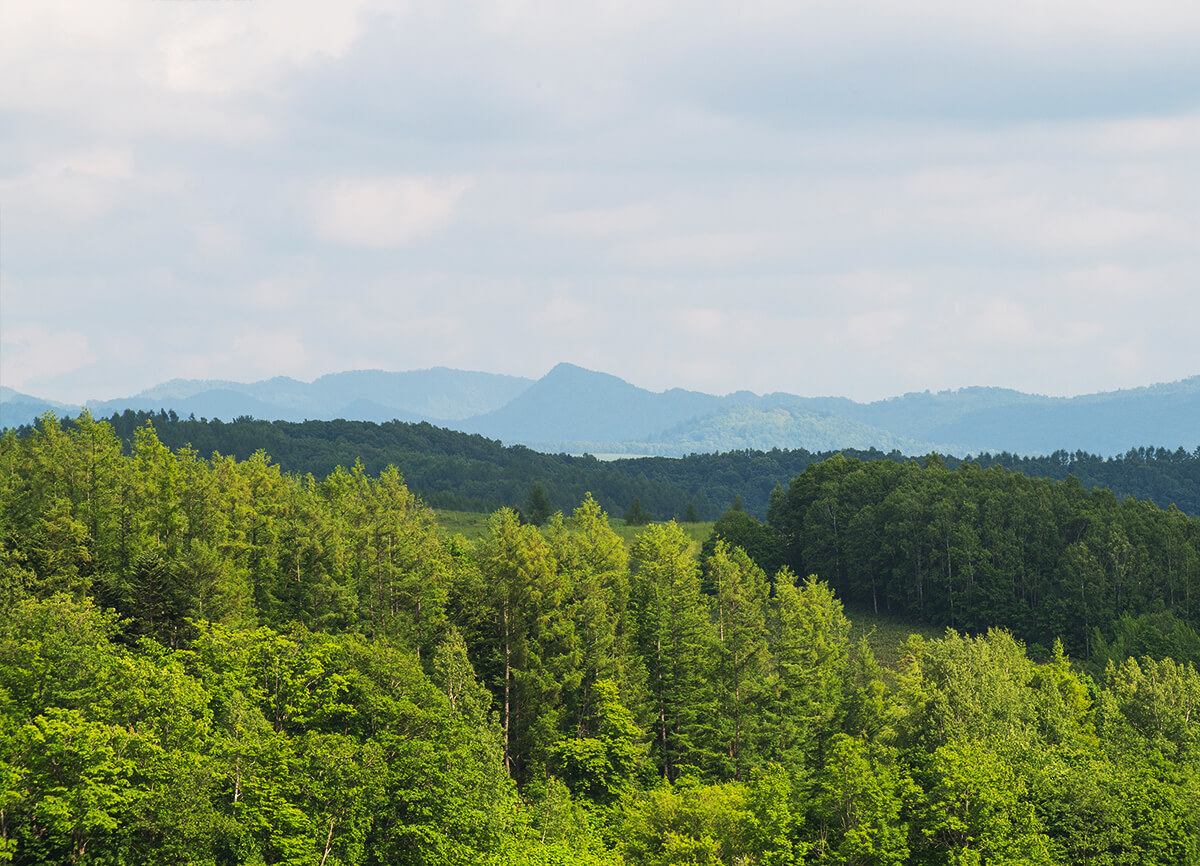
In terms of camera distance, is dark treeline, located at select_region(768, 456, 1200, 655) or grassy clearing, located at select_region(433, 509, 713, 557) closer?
dark treeline, located at select_region(768, 456, 1200, 655)

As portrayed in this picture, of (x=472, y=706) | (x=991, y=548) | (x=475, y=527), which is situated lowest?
(x=472, y=706)

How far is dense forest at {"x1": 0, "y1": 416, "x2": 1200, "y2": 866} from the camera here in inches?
2024

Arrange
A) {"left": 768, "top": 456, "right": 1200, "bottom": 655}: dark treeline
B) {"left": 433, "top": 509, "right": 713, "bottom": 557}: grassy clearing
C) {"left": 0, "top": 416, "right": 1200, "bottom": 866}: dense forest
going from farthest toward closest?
{"left": 433, "top": 509, "right": 713, "bottom": 557}: grassy clearing, {"left": 768, "top": 456, "right": 1200, "bottom": 655}: dark treeline, {"left": 0, "top": 416, "right": 1200, "bottom": 866}: dense forest

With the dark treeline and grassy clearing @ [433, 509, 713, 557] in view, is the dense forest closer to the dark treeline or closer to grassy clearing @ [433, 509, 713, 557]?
the dark treeline

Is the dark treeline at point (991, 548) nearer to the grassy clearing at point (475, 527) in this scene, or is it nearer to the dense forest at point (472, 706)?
the grassy clearing at point (475, 527)

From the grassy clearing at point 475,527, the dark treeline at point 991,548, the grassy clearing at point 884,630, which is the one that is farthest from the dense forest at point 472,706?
the grassy clearing at point 475,527

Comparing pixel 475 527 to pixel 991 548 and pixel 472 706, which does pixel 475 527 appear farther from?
pixel 472 706

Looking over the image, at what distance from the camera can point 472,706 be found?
63.5 m

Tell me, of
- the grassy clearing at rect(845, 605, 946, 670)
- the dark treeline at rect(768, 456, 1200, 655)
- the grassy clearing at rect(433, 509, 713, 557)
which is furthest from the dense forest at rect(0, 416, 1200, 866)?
the grassy clearing at rect(433, 509, 713, 557)

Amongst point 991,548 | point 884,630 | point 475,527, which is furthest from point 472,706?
point 475,527

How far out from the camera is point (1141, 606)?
439ft

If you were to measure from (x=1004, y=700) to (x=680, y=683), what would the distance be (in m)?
23.0

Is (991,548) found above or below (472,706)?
above

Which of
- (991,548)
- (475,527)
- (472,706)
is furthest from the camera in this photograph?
(475,527)
